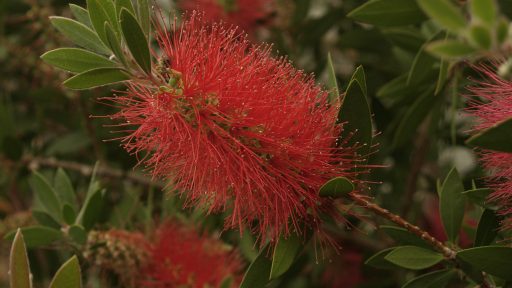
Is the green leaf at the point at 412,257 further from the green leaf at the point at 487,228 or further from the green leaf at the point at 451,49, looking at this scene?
the green leaf at the point at 451,49

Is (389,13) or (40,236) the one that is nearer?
(389,13)

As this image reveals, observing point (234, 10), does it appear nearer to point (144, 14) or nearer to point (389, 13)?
point (389, 13)

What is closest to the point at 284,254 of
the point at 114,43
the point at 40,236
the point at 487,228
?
the point at 487,228

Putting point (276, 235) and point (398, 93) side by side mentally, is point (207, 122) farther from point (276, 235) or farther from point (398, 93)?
point (398, 93)

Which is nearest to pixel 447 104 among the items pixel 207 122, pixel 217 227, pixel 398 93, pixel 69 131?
pixel 398 93

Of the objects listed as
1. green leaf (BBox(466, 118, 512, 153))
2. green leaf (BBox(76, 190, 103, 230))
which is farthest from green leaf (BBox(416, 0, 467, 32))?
green leaf (BBox(76, 190, 103, 230))

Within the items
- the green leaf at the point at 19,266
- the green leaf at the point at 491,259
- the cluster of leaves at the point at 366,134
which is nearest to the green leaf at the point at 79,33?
the cluster of leaves at the point at 366,134

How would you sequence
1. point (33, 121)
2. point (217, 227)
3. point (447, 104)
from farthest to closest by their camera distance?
point (33, 121) → point (447, 104) → point (217, 227)
